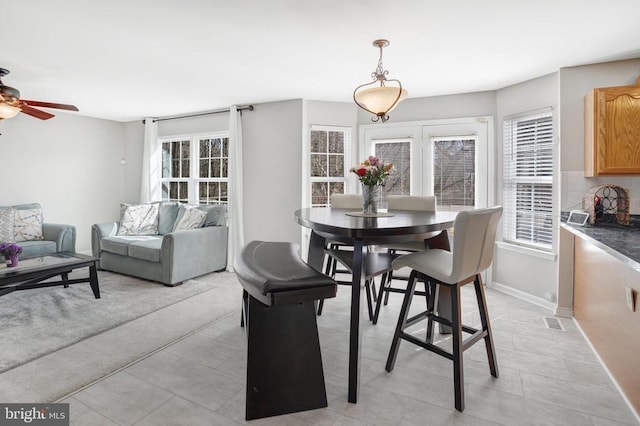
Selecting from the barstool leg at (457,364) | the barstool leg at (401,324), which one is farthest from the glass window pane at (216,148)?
the barstool leg at (457,364)

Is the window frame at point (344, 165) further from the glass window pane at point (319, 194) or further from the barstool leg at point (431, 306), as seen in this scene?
the barstool leg at point (431, 306)

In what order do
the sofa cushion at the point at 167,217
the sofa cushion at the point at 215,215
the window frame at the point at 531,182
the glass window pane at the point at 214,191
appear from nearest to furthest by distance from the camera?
the window frame at the point at 531,182
the sofa cushion at the point at 215,215
the sofa cushion at the point at 167,217
the glass window pane at the point at 214,191

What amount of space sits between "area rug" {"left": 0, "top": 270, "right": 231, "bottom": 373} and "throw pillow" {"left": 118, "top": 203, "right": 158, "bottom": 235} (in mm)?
740

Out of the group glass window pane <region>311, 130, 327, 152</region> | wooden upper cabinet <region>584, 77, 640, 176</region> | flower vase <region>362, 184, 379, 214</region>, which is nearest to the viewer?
flower vase <region>362, 184, 379, 214</region>

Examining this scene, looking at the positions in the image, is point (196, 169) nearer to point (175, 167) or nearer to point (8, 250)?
point (175, 167)

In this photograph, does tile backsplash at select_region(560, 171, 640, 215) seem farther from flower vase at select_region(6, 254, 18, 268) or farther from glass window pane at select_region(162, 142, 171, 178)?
glass window pane at select_region(162, 142, 171, 178)

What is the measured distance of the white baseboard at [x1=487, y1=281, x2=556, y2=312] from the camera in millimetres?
3352

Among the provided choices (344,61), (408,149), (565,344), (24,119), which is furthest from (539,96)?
(24,119)

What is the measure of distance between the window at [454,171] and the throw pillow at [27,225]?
541 centimetres

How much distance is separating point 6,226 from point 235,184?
295cm

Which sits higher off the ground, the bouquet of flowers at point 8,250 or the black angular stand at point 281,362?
the bouquet of flowers at point 8,250

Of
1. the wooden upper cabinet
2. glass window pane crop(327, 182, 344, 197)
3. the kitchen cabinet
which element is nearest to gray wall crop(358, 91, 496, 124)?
glass window pane crop(327, 182, 344, 197)

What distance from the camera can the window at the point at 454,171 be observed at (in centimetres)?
418

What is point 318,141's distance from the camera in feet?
15.1
